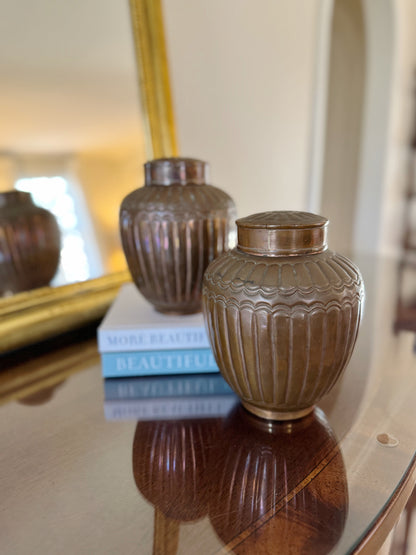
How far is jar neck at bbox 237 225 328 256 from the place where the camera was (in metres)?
0.33

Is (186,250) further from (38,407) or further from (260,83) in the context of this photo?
(260,83)

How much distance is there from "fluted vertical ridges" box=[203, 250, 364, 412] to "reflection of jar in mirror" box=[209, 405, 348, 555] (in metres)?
0.03

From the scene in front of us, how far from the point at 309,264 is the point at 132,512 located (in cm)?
21

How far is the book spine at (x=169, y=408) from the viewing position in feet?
1.30

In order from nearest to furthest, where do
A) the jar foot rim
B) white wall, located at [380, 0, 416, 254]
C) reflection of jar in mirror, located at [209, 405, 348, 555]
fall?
reflection of jar in mirror, located at [209, 405, 348, 555], the jar foot rim, white wall, located at [380, 0, 416, 254]

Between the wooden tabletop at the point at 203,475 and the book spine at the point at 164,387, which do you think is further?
the book spine at the point at 164,387

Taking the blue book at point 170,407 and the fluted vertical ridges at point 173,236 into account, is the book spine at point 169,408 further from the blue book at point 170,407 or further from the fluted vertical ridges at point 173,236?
the fluted vertical ridges at point 173,236

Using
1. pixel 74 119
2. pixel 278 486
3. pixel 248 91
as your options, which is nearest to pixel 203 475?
pixel 278 486

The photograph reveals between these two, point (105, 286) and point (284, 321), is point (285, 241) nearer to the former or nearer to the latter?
point (284, 321)

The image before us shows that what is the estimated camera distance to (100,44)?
618 mm

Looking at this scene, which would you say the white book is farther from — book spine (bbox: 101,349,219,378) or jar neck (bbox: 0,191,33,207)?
jar neck (bbox: 0,191,33,207)

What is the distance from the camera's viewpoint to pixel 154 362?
0.46 metres

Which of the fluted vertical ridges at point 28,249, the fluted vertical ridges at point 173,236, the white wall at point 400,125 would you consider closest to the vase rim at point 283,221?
the fluted vertical ridges at point 173,236

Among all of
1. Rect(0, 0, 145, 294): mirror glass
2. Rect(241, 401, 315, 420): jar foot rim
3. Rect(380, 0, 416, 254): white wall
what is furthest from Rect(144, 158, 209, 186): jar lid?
Rect(380, 0, 416, 254): white wall
